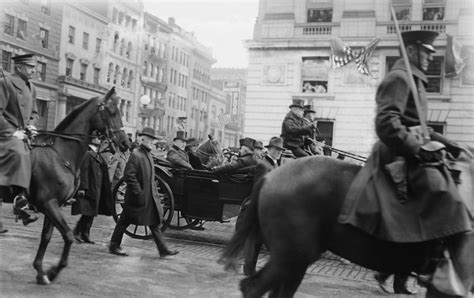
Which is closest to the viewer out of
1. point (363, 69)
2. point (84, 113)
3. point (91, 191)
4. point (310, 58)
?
point (84, 113)

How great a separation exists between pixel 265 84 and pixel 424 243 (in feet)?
73.7

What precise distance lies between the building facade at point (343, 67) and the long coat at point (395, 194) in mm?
19697

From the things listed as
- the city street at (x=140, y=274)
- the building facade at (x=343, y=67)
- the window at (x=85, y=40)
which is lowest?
the city street at (x=140, y=274)

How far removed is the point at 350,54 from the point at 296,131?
52.8 ft

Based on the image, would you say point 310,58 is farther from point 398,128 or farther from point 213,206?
point 398,128

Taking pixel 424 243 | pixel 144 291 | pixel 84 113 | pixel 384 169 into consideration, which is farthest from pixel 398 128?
pixel 84 113

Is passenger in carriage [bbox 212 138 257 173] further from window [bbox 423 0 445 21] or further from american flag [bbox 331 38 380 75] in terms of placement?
window [bbox 423 0 445 21]

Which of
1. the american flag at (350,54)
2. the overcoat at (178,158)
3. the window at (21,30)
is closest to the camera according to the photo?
the overcoat at (178,158)

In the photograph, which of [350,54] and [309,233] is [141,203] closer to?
[309,233]

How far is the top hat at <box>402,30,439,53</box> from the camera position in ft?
14.5

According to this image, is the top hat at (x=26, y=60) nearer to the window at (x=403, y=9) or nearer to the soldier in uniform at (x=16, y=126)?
the soldier in uniform at (x=16, y=126)

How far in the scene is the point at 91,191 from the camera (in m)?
9.41

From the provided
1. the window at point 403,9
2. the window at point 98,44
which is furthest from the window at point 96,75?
the window at point 403,9

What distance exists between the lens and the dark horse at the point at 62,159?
650cm
